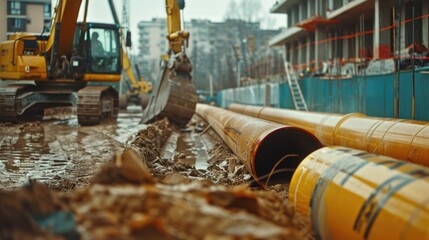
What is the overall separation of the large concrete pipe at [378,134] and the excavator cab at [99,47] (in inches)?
358

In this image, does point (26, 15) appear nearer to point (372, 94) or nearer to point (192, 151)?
point (192, 151)

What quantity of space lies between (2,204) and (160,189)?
835 millimetres

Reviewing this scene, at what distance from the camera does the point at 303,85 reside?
80.5 ft

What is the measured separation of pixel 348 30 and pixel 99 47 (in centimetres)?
1972

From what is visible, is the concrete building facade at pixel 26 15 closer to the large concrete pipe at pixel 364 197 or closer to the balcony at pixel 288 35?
the balcony at pixel 288 35

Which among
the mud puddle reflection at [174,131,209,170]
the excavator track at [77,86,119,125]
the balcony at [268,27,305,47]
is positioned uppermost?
the balcony at [268,27,305,47]

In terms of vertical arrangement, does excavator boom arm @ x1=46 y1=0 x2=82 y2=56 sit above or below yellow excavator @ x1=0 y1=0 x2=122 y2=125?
above

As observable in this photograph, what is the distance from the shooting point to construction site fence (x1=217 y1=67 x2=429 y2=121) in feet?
38.6

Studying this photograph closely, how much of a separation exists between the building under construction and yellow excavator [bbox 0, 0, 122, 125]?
7.91m

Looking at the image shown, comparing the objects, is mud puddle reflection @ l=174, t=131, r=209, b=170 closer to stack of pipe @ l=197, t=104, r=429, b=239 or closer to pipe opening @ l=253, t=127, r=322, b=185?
pipe opening @ l=253, t=127, r=322, b=185

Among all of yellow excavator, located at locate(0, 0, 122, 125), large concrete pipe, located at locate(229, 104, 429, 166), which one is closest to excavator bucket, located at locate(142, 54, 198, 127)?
yellow excavator, located at locate(0, 0, 122, 125)

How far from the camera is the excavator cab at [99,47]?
55.5 feet

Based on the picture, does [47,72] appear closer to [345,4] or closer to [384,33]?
[384,33]

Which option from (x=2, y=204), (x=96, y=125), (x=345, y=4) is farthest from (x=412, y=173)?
(x=345, y=4)
